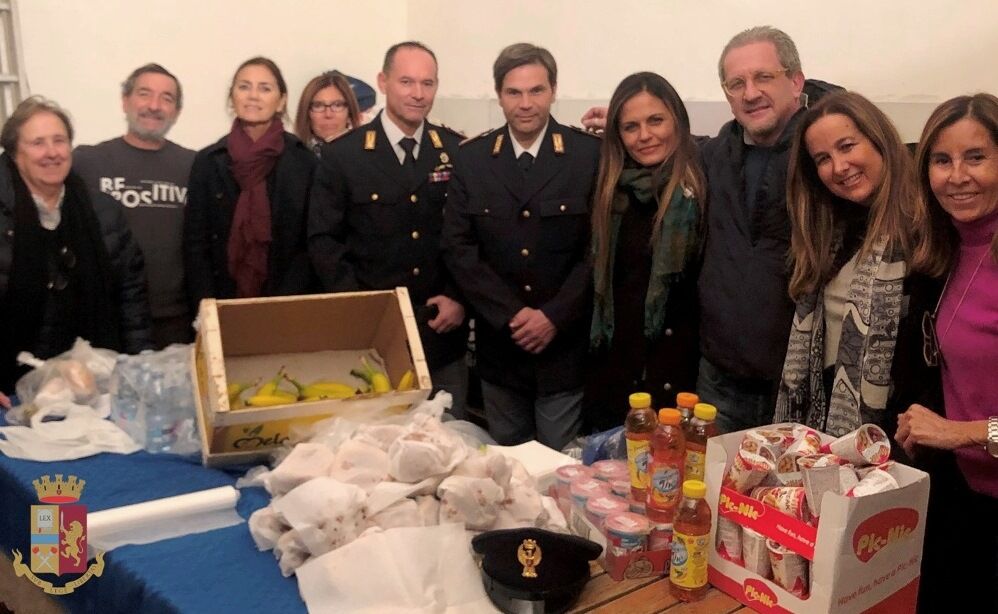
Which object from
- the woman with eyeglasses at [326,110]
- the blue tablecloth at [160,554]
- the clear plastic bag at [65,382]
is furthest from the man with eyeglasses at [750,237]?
the woman with eyeglasses at [326,110]

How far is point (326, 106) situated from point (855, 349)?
7.72ft

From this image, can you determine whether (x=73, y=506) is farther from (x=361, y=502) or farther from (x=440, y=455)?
(x=440, y=455)

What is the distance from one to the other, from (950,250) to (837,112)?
38cm

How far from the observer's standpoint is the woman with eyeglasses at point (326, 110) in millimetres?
3518

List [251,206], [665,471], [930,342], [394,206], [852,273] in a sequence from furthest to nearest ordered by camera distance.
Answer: [251,206] < [394,206] < [852,273] < [930,342] < [665,471]

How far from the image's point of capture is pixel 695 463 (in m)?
1.49

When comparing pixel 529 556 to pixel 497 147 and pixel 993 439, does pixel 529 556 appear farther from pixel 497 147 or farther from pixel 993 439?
pixel 497 147

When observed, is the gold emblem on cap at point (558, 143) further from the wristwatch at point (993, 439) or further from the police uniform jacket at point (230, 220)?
the wristwatch at point (993, 439)

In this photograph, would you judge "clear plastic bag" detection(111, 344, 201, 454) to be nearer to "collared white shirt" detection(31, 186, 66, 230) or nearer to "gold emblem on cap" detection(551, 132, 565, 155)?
"collared white shirt" detection(31, 186, 66, 230)

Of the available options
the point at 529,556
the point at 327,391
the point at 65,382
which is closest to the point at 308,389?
the point at 327,391

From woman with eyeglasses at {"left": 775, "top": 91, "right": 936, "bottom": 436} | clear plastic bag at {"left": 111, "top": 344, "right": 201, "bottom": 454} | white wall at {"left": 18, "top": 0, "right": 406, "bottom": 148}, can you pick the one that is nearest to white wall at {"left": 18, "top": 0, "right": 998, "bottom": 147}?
white wall at {"left": 18, "top": 0, "right": 406, "bottom": 148}

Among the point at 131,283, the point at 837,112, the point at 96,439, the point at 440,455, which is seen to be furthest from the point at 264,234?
the point at 837,112

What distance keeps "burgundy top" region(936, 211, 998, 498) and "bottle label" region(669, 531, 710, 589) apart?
720 millimetres

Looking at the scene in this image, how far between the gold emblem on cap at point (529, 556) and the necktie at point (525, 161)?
1490 mm
